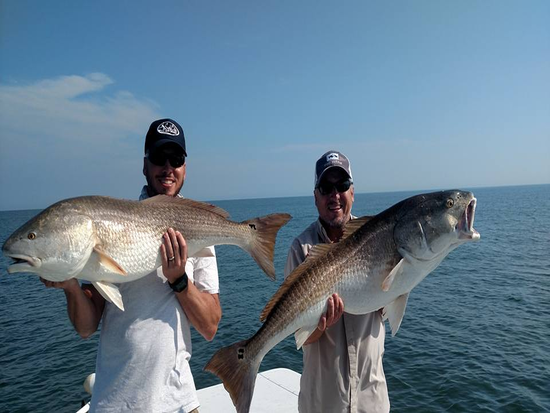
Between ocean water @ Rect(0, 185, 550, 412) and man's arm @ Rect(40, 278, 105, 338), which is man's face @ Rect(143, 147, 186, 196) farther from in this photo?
ocean water @ Rect(0, 185, 550, 412)

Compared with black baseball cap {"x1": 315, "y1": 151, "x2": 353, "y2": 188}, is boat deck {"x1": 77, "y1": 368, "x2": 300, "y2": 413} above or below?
below

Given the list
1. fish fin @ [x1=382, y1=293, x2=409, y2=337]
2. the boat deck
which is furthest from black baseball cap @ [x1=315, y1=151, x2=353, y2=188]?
the boat deck

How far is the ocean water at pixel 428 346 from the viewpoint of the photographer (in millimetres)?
10883

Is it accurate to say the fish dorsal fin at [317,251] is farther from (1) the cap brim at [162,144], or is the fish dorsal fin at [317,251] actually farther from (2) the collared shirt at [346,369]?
(1) the cap brim at [162,144]

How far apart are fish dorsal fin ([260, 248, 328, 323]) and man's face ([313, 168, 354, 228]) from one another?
1.37ft

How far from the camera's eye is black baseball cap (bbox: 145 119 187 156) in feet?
10.9

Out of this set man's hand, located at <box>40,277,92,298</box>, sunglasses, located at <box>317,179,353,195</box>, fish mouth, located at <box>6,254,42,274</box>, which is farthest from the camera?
sunglasses, located at <box>317,179,353,195</box>

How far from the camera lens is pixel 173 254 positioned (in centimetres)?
308

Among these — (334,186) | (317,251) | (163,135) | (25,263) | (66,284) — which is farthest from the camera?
(334,186)

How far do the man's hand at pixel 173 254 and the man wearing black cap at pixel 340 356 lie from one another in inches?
48.4

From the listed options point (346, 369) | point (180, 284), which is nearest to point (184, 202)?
point (180, 284)

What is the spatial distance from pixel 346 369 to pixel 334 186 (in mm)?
1731

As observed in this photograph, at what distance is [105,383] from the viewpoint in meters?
2.96

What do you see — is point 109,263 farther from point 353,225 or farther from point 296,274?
point 353,225
